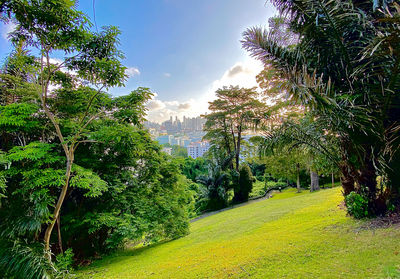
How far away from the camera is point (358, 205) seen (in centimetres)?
364

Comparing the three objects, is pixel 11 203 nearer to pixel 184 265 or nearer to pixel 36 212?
pixel 36 212

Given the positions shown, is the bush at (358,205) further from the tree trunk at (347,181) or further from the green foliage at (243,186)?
the green foliage at (243,186)

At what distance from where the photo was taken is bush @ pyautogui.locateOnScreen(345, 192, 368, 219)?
363 centimetres

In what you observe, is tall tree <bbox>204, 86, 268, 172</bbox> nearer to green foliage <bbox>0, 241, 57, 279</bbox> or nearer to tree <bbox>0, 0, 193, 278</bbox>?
tree <bbox>0, 0, 193, 278</bbox>

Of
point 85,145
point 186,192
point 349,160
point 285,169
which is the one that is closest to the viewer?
point 349,160

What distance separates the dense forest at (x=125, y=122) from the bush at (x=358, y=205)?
0.02 m

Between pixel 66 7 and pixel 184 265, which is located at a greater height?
pixel 66 7

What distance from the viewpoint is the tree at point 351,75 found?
2.61 metres

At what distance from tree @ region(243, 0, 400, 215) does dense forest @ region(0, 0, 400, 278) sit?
0.02 metres

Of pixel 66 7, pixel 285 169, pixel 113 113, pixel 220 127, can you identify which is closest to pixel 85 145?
pixel 113 113

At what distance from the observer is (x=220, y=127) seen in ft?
51.1

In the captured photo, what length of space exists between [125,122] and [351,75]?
4.88 metres

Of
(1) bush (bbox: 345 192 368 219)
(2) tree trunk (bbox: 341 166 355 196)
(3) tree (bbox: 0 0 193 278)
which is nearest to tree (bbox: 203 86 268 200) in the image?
(3) tree (bbox: 0 0 193 278)

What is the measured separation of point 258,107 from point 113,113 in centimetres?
1161
